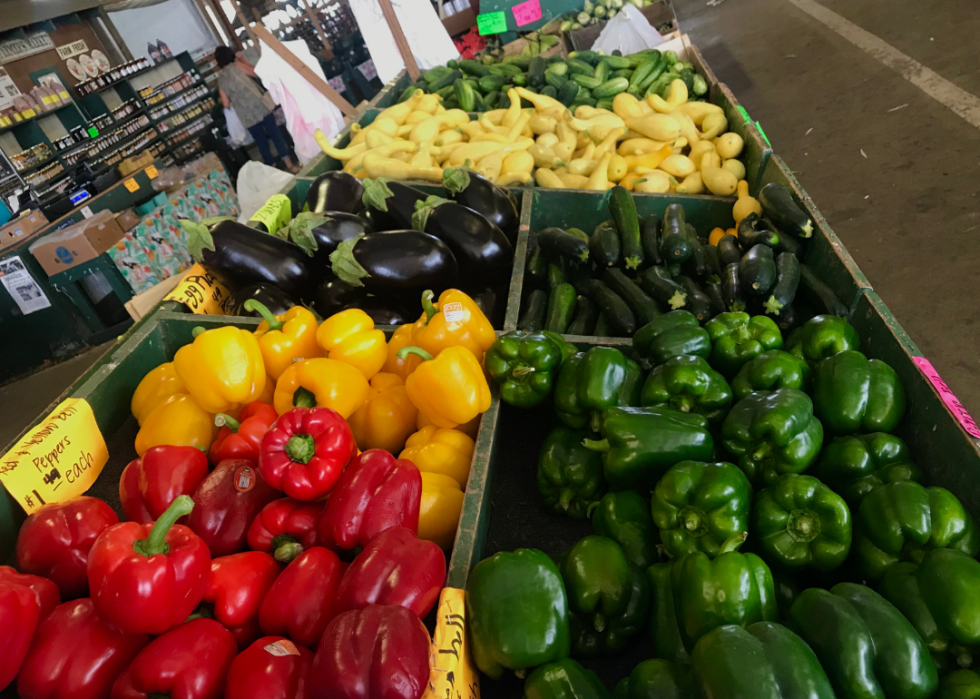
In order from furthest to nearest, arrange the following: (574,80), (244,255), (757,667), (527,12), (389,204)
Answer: (527,12)
(574,80)
(389,204)
(244,255)
(757,667)

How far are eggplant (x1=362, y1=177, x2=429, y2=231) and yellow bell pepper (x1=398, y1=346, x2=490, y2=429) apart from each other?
1066 mm

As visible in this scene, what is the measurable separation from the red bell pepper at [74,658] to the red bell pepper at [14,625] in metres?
0.02

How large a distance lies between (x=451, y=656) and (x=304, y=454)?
0.53m

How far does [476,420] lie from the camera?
1.73m

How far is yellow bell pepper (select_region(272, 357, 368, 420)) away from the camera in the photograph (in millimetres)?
1574

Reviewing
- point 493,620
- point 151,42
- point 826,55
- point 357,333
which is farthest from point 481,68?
point 151,42

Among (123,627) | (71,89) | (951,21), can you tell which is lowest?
(951,21)

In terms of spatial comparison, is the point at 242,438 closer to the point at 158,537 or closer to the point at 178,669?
the point at 158,537

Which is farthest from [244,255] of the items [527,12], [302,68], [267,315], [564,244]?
[527,12]

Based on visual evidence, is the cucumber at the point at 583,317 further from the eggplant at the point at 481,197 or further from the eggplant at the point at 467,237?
the eggplant at the point at 481,197

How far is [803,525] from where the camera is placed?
1.23 metres

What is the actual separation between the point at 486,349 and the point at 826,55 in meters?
6.72

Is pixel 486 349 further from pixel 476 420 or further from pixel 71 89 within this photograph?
pixel 71 89

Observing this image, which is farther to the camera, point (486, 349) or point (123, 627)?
point (486, 349)
